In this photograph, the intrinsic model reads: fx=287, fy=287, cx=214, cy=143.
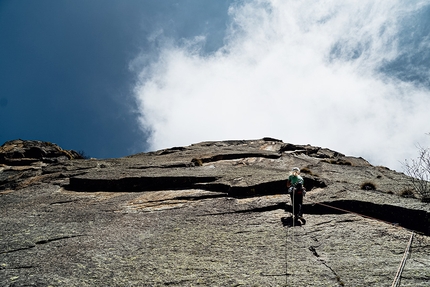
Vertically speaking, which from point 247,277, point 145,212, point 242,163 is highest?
point 242,163

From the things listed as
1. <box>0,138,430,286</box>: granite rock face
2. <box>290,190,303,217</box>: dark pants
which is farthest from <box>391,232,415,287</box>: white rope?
<box>290,190,303,217</box>: dark pants

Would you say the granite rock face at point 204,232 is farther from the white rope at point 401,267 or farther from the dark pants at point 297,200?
the dark pants at point 297,200

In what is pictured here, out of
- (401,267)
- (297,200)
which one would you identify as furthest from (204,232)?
(401,267)

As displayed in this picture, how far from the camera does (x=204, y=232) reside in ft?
29.9

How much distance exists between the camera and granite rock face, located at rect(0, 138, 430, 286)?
6.60m

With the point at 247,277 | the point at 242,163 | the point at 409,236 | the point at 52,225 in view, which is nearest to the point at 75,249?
the point at 52,225

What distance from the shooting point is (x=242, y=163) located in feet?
62.2

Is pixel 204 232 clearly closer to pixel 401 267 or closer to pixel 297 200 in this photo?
pixel 297 200

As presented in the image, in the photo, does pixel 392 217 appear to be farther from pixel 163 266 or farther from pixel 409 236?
pixel 163 266

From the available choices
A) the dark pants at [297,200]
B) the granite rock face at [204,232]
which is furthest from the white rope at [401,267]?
the dark pants at [297,200]

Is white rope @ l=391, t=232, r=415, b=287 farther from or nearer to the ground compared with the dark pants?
nearer to the ground

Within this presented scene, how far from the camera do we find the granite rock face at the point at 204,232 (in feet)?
21.7

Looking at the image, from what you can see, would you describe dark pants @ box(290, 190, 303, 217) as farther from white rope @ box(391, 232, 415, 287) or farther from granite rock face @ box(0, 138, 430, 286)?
white rope @ box(391, 232, 415, 287)

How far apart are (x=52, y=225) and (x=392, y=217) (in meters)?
11.4
